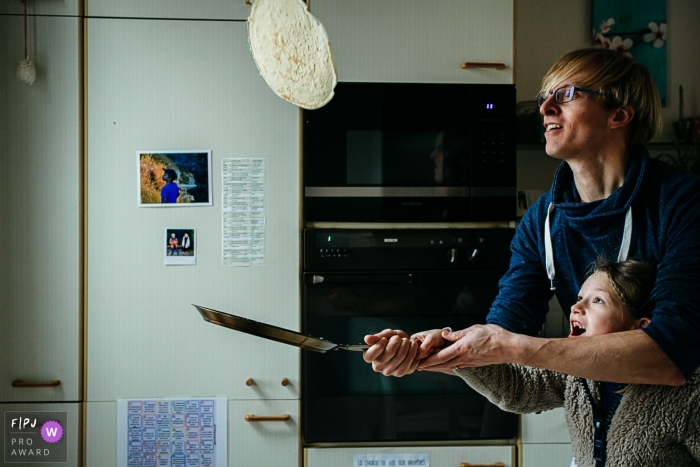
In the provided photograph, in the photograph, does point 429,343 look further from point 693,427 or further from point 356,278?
point 356,278

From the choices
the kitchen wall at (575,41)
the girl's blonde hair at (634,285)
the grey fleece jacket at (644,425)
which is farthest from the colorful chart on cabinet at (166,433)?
the kitchen wall at (575,41)

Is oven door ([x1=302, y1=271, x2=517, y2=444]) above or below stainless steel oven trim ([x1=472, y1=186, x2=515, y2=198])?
below

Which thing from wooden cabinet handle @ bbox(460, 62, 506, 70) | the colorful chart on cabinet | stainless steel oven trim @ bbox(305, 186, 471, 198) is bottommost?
the colorful chart on cabinet

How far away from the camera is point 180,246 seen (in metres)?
1.87

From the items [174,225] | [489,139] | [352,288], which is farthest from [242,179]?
[489,139]

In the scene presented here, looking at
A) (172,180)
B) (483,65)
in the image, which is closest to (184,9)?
(172,180)

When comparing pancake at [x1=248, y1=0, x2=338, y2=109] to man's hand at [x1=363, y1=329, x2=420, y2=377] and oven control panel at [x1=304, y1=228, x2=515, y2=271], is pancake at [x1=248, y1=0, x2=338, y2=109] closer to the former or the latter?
man's hand at [x1=363, y1=329, x2=420, y2=377]

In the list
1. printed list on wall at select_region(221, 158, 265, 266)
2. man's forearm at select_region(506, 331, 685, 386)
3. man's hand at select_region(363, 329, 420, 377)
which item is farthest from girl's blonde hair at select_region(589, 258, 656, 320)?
printed list on wall at select_region(221, 158, 265, 266)

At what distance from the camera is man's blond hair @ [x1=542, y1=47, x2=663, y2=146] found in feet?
3.75

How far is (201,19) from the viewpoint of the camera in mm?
1859

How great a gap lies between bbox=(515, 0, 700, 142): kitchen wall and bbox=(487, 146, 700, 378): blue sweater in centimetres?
118

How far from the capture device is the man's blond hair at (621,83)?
114 centimetres

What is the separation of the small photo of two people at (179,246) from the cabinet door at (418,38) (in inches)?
25.6

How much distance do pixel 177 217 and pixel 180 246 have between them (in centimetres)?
9
